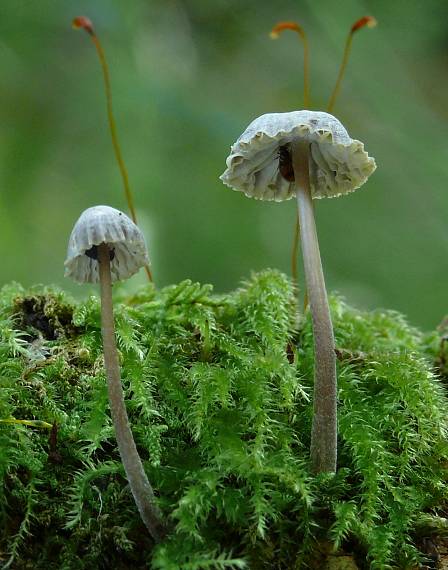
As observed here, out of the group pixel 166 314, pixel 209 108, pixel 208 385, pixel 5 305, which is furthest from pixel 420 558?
pixel 209 108

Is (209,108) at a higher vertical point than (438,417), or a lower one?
higher

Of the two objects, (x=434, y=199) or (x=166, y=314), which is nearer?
(x=166, y=314)

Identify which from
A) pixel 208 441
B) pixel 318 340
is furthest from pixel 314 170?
pixel 208 441

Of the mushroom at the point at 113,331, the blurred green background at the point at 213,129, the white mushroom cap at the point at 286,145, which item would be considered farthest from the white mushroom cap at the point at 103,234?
the blurred green background at the point at 213,129

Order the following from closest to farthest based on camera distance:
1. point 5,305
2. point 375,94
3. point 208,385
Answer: point 208,385
point 5,305
point 375,94

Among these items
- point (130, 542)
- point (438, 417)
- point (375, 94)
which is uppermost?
point (375, 94)

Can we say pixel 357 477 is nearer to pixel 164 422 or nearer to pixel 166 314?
pixel 164 422

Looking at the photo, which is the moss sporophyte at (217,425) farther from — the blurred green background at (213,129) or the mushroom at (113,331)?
the blurred green background at (213,129)
